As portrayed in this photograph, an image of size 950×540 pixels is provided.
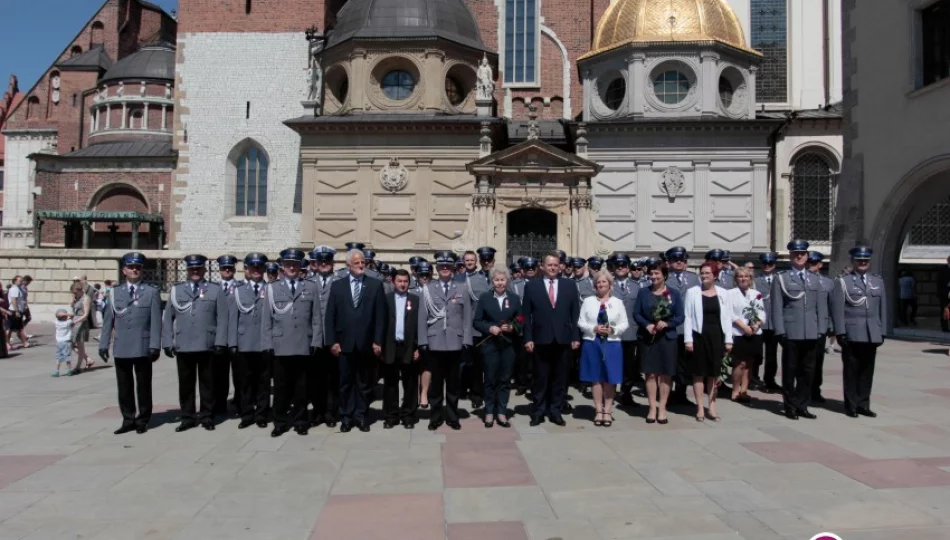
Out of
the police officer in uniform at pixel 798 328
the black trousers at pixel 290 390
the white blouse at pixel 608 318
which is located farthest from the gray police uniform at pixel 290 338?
the police officer in uniform at pixel 798 328

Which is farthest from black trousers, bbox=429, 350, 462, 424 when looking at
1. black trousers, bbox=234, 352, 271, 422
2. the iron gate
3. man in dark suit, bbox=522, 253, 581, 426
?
the iron gate

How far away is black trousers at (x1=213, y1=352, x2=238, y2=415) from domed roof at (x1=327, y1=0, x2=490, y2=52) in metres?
19.8

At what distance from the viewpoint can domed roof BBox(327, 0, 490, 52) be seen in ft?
86.9

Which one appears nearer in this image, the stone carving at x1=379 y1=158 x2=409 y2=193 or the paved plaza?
the paved plaza

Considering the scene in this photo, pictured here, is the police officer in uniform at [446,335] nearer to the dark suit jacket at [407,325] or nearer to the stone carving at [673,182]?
the dark suit jacket at [407,325]

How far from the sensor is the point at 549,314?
847 centimetres

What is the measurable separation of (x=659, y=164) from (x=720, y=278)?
594 inches

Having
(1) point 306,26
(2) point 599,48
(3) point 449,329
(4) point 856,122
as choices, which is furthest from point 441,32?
(3) point 449,329

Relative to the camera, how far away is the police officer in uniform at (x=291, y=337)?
820cm

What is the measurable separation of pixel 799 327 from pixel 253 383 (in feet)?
22.8

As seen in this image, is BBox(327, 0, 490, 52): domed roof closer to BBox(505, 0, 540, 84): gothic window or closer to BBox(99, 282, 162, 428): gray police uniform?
BBox(505, 0, 540, 84): gothic window

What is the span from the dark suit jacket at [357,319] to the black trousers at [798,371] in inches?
202

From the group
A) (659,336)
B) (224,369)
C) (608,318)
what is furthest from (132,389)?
(659,336)

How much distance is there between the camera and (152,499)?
5.58m
